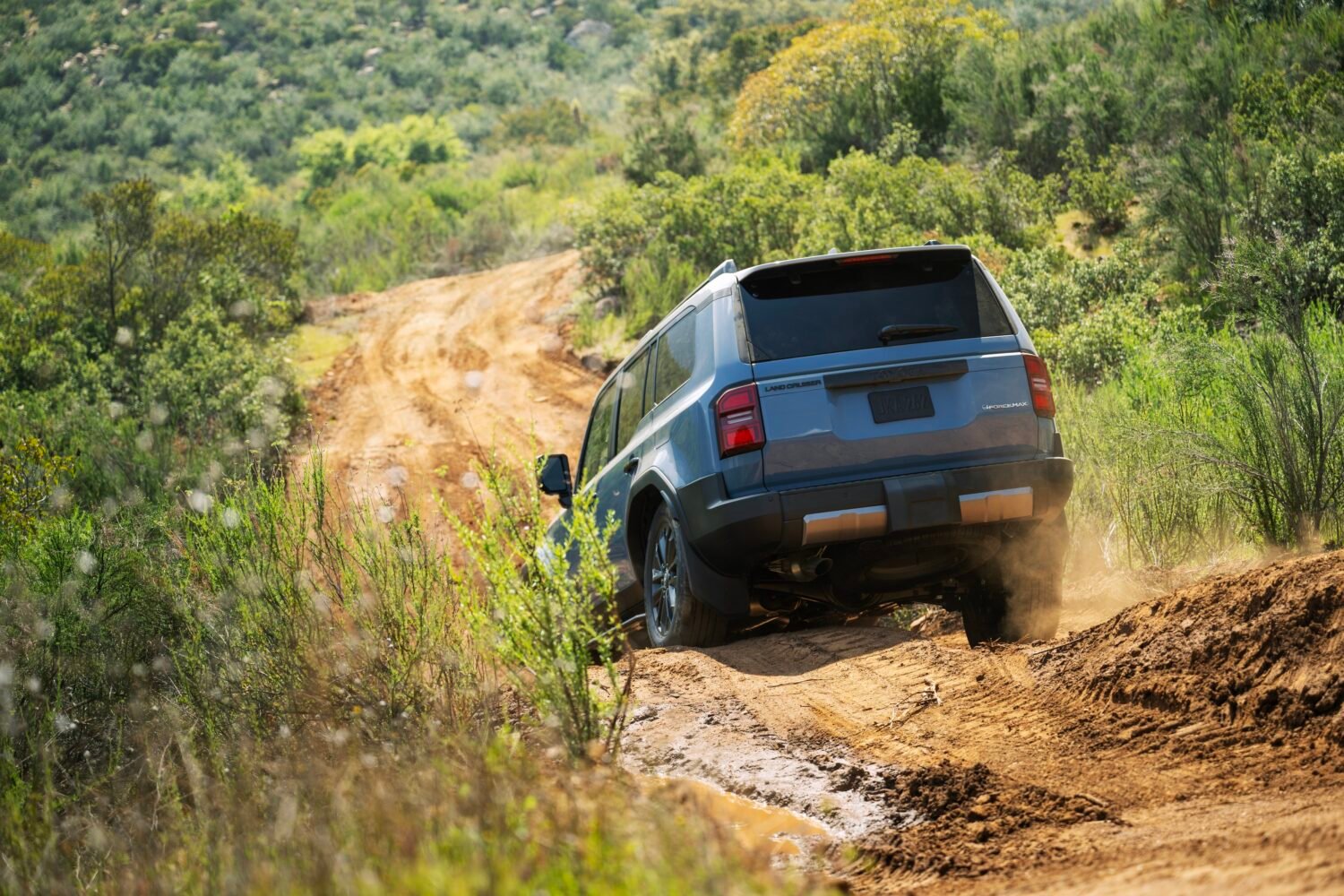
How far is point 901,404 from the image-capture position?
Result: 20.3 ft

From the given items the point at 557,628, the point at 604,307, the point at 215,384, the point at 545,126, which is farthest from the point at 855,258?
the point at 545,126

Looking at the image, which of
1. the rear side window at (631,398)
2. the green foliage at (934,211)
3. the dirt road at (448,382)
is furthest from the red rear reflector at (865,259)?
the green foliage at (934,211)

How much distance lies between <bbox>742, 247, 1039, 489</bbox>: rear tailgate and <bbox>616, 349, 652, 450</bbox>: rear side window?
1.56m

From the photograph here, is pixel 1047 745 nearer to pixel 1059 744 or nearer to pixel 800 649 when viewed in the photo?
pixel 1059 744

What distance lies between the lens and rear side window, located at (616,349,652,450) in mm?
7859

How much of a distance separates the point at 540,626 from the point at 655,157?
27.1 metres

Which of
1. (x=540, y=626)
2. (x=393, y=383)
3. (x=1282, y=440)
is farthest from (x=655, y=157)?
(x=540, y=626)

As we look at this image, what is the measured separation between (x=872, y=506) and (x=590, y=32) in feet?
295

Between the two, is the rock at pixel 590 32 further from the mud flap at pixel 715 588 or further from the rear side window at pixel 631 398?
the mud flap at pixel 715 588

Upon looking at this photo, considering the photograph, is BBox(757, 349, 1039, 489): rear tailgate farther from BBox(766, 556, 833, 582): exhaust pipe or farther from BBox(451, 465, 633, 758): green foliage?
BBox(451, 465, 633, 758): green foliage

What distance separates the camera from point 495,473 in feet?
17.9

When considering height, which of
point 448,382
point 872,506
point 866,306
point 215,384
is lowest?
point 448,382

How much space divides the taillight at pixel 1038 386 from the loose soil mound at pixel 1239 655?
1059 millimetres

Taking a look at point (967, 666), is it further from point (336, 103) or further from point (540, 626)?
point (336, 103)
